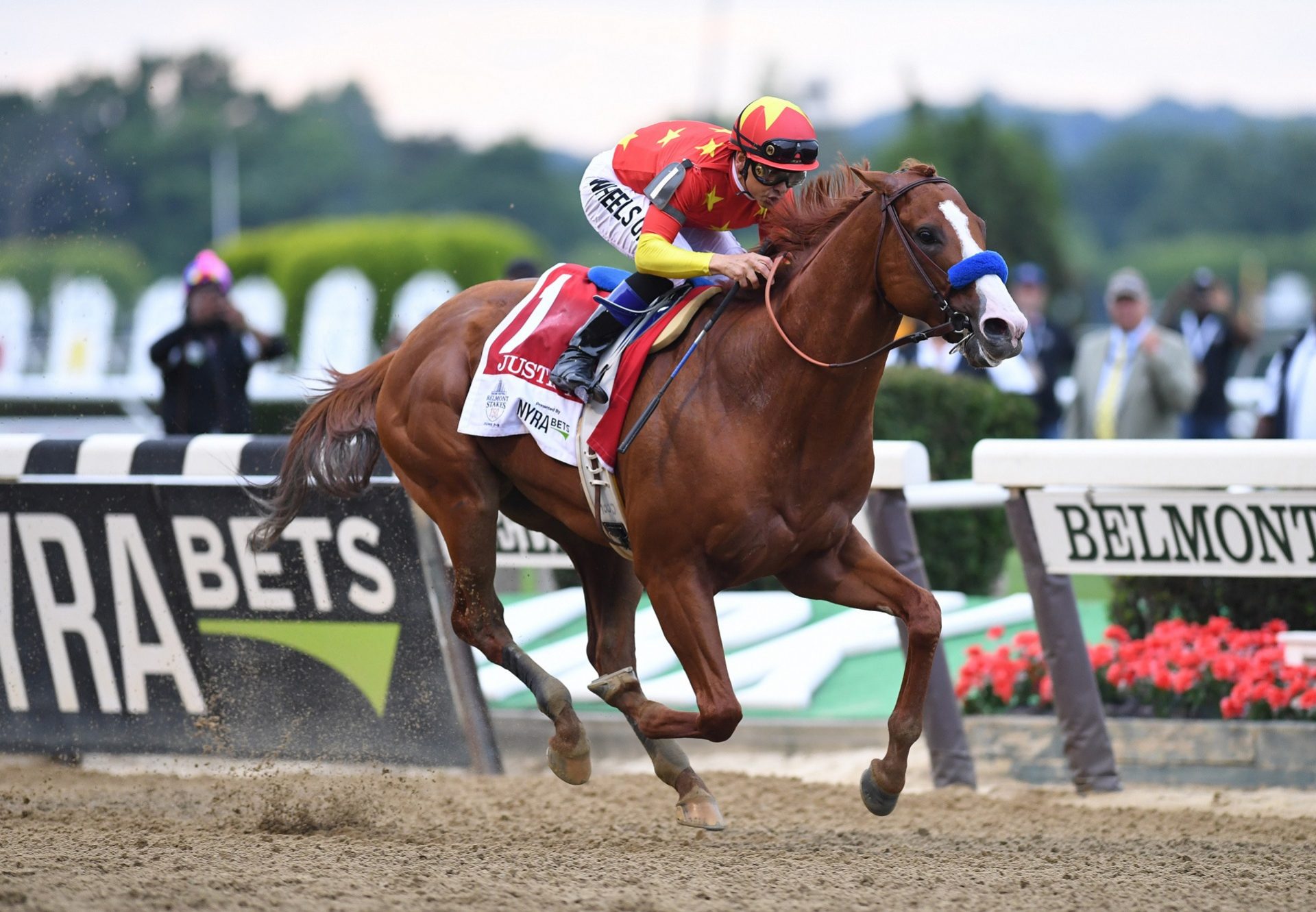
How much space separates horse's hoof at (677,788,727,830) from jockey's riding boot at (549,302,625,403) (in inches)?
49.1

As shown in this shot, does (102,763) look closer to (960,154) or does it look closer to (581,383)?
(581,383)

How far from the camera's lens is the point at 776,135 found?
4516mm

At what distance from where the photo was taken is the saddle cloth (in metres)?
4.80

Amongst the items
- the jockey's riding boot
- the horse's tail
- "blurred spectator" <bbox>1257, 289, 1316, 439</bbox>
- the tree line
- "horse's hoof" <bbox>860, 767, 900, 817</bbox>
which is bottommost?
the tree line

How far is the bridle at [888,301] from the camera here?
414 centimetres

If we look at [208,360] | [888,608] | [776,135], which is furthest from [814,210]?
[208,360]

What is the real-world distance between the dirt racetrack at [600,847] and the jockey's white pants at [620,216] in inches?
73.2

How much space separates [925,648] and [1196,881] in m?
0.96

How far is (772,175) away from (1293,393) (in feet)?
15.7

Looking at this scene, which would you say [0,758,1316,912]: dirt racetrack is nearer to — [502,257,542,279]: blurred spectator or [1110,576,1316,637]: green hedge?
[1110,576,1316,637]: green hedge

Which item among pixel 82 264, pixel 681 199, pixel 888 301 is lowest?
pixel 82 264

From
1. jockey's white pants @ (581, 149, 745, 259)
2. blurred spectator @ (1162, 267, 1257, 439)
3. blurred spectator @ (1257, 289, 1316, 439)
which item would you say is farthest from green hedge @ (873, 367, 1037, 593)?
jockey's white pants @ (581, 149, 745, 259)

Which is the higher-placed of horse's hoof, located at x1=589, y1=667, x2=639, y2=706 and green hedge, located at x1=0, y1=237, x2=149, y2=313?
horse's hoof, located at x1=589, y1=667, x2=639, y2=706

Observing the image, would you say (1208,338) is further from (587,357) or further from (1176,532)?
(587,357)
